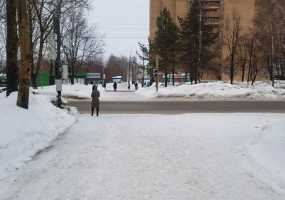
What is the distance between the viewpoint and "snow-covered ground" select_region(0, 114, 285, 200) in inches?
328

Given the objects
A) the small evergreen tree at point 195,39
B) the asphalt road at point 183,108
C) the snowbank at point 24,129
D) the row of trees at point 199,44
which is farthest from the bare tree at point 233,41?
the snowbank at point 24,129

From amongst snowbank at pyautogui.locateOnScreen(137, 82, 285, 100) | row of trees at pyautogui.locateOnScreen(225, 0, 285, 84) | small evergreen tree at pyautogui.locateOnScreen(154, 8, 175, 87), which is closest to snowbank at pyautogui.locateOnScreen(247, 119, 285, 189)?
snowbank at pyautogui.locateOnScreen(137, 82, 285, 100)

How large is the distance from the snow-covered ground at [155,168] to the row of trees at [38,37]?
3.65 m

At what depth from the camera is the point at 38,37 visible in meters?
48.8

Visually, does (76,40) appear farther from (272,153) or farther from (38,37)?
(272,153)

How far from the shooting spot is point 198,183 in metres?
9.04

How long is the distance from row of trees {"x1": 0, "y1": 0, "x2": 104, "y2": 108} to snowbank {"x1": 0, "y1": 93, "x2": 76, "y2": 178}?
919mm

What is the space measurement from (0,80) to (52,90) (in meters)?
33.2

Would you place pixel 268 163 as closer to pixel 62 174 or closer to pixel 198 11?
pixel 62 174

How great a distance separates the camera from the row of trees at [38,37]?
696 inches

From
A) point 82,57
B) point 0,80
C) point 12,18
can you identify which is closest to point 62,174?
point 12,18

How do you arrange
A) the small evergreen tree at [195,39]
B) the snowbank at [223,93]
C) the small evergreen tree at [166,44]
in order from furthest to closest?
the small evergreen tree at [166,44], the small evergreen tree at [195,39], the snowbank at [223,93]

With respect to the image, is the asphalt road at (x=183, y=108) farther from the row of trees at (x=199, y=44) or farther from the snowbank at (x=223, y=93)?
the row of trees at (x=199, y=44)

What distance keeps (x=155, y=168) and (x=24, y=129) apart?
500cm
